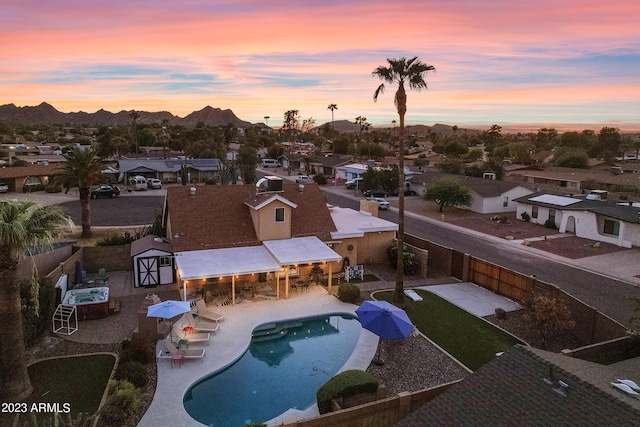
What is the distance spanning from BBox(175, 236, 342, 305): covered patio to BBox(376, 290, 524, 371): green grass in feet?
14.7

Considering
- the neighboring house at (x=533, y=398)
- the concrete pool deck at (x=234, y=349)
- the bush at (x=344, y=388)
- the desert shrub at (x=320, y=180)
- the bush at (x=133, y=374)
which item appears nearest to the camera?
the neighboring house at (x=533, y=398)

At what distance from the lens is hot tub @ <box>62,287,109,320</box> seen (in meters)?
19.8

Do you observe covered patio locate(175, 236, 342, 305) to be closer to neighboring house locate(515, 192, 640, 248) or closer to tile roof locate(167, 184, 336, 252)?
tile roof locate(167, 184, 336, 252)

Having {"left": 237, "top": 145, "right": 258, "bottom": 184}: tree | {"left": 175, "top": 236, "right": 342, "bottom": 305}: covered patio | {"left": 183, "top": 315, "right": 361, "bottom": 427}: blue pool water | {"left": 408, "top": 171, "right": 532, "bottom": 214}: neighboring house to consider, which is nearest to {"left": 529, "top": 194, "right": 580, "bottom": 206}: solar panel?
{"left": 408, "top": 171, "right": 532, "bottom": 214}: neighboring house

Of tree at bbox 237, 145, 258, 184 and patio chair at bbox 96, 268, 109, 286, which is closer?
patio chair at bbox 96, 268, 109, 286

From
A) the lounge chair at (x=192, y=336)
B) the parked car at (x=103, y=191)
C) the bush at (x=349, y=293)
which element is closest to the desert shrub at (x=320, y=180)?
the parked car at (x=103, y=191)

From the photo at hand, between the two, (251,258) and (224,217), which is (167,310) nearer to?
(251,258)

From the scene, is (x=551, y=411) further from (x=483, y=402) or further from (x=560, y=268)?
(x=560, y=268)

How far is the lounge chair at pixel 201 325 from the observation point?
61.7 ft

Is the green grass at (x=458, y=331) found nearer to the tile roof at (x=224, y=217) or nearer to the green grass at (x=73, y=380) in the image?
the tile roof at (x=224, y=217)

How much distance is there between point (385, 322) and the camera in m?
16.6

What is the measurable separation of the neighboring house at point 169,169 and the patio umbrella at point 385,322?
162 feet

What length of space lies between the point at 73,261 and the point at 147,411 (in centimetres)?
1402

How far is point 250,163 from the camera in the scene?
241ft
